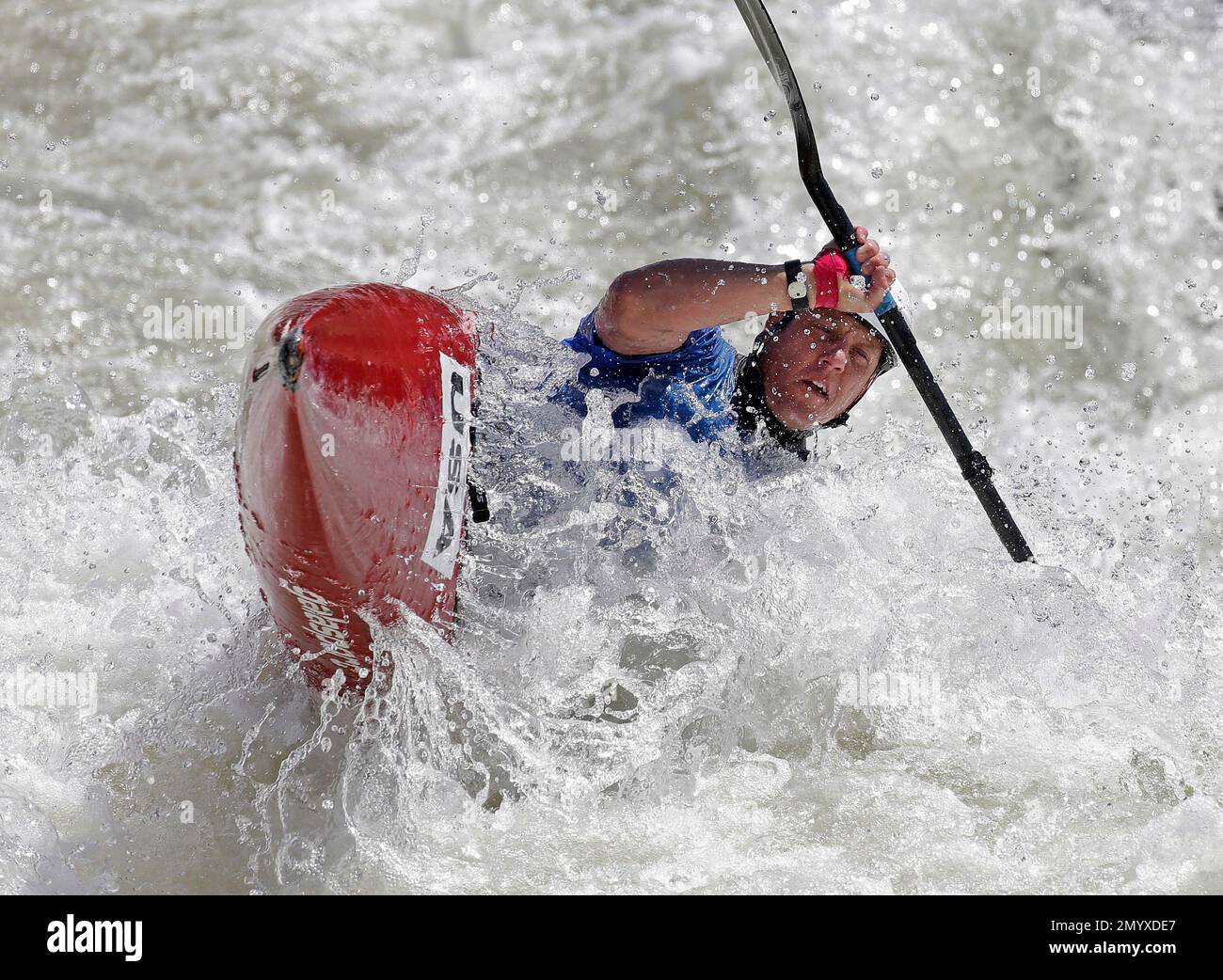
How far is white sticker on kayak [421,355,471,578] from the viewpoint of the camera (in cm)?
235

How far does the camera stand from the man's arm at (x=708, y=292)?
2.42 meters

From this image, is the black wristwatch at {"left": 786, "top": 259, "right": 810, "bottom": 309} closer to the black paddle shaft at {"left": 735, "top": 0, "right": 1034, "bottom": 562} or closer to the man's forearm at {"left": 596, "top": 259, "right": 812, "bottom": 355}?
the man's forearm at {"left": 596, "top": 259, "right": 812, "bottom": 355}

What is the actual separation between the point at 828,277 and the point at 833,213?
8.2 inches

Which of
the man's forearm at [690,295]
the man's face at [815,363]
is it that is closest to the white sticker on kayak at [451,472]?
the man's forearm at [690,295]

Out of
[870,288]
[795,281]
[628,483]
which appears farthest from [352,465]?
[870,288]

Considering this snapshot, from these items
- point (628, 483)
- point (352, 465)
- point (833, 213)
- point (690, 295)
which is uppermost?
point (833, 213)

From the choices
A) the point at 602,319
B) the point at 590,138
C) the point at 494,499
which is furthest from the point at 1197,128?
the point at 494,499

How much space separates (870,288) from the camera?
245cm

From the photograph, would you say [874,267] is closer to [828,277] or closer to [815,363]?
[828,277]

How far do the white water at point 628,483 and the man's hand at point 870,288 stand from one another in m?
0.52

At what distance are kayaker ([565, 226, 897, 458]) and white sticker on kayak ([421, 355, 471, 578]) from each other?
387mm

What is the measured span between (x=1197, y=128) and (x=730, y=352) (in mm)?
3664

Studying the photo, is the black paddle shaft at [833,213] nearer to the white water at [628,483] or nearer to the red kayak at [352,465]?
the white water at [628,483]

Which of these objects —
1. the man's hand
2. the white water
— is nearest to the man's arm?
the man's hand
